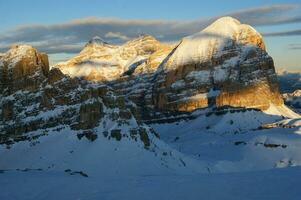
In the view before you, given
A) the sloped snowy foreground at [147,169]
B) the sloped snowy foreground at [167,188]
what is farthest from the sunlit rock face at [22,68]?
the sloped snowy foreground at [167,188]

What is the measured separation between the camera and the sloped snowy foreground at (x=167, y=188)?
2738 centimetres

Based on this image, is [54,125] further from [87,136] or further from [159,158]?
[159,158]

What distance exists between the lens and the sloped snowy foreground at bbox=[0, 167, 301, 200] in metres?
27.4

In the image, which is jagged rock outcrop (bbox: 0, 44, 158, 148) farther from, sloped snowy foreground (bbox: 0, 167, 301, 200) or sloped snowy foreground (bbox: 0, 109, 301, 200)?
sloped snowy foreground (bbox: 0, 167, 301, 200)

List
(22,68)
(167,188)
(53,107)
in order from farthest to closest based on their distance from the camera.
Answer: (22,68) < (53,107) < (167,188)

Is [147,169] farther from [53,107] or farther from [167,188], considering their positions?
[167,188]

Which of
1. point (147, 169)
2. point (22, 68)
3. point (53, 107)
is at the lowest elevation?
point (147, 169)

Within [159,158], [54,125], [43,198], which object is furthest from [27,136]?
[43,198]

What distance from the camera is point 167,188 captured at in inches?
1179

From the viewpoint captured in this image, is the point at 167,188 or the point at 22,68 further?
the point at 22,68

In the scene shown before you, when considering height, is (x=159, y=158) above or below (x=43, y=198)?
below

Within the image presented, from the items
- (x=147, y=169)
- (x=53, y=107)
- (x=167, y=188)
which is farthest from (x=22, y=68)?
(x=167, y=188)

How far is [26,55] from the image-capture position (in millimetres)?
144625

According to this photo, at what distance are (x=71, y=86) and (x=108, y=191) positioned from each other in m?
113
